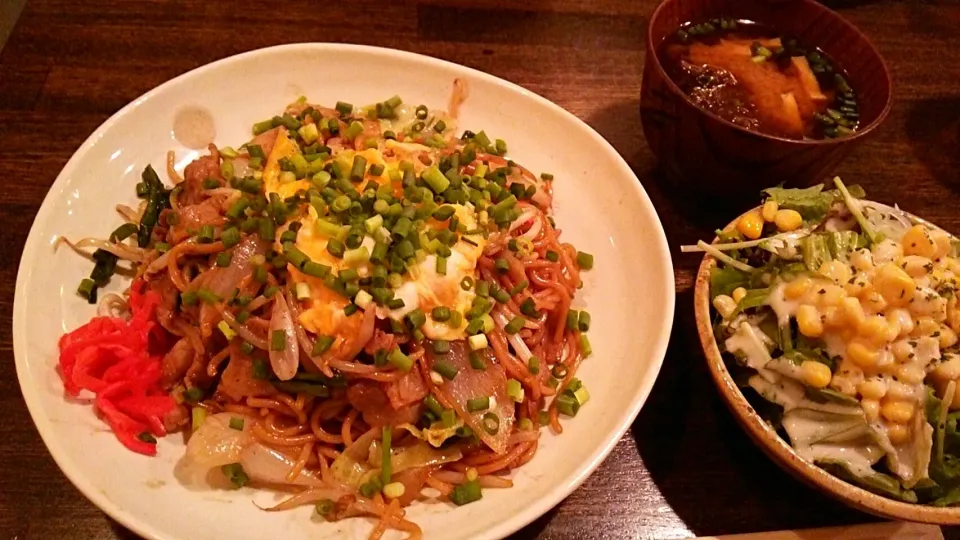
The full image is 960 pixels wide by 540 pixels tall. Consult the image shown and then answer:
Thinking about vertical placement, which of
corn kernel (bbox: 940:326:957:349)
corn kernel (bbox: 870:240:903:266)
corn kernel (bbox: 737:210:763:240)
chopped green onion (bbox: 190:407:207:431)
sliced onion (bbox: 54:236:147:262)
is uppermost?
corn kernel (bbox: 870:240:903:266)

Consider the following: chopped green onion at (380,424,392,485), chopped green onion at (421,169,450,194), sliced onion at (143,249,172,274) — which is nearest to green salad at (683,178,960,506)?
chopped green onion at (421,169,450,194)

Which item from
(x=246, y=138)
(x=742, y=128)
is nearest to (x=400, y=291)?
(x=246, y=138)

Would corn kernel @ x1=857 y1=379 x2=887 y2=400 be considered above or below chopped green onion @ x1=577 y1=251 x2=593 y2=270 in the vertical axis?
above

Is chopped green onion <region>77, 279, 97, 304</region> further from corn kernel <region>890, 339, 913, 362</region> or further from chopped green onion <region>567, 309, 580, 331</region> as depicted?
corn kernel <region>890, 339, 913, 362</region>

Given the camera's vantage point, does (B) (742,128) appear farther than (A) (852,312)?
Yes

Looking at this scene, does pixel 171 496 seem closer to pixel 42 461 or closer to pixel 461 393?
pixel 42 461

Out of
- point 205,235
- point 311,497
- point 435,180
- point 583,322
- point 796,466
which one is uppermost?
point 435,180

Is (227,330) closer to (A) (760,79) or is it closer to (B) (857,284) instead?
(B) (857,284)

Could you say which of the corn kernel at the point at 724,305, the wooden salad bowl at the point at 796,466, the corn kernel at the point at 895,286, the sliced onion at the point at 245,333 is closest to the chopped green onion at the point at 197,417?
the sliced onion at the point at 245,333
